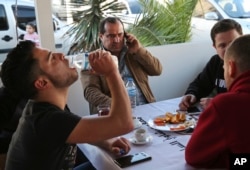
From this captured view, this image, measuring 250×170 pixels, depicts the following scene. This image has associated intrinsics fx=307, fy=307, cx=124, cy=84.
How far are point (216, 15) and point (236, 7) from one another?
1.13 feet

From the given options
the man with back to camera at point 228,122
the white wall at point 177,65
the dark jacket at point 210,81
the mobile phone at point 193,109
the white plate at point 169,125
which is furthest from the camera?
the white wall at point 177,65

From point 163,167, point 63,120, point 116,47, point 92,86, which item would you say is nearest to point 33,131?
point 63,120

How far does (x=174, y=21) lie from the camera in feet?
10.4

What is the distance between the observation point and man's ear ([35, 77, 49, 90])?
3.67 feet

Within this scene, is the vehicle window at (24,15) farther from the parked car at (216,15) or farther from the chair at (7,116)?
the parked car at (216,15)

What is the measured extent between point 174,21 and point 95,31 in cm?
92

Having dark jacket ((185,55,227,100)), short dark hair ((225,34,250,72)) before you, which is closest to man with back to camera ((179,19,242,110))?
dark jacket ((185,55,227,100))

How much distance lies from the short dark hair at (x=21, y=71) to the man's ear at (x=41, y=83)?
0.05 ft

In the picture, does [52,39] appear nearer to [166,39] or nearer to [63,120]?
[166,39]

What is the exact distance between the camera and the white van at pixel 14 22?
8.50 ft

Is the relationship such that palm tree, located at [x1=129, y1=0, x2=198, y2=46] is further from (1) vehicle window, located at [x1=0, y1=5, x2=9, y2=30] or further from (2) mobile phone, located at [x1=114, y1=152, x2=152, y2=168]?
(2) mobile phone, located at [x1=114, y1=152, x2=152, y2=168]

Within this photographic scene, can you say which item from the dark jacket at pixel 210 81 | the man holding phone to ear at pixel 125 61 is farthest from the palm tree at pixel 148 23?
the dark jacket at pixel 210 81

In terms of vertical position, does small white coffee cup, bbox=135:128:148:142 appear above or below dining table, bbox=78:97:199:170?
above

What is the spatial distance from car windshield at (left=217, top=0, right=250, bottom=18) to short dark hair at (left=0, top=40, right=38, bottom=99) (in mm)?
2996
